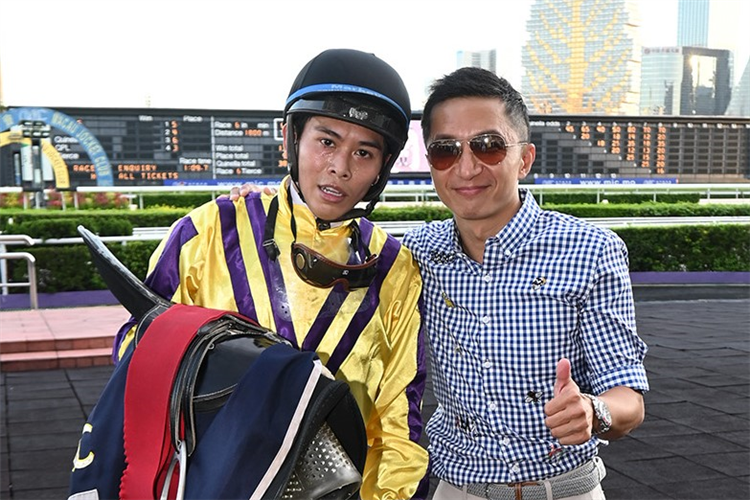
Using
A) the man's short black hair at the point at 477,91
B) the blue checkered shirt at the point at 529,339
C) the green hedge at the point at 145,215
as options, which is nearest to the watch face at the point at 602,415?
the blue checkered shirt at the point at 529,339

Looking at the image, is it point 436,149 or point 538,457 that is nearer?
point 538,457

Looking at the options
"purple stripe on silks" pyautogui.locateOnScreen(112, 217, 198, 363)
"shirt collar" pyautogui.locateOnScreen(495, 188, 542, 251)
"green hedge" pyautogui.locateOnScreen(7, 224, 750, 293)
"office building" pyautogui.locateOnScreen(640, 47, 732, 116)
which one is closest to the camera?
"purple stripe on silks" pyautogui.locateOnScreen(112, 217, 198, 363)

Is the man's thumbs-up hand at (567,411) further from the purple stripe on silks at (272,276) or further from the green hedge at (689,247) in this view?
the green hedge at (689,247)

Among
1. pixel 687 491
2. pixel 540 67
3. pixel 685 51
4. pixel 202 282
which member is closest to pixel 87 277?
pixel 687 491

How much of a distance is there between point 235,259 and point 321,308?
24 cm

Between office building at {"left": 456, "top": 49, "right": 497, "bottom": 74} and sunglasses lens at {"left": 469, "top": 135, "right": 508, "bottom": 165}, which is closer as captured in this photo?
sunglasses lens at {"left": 469, "top": 135, "right": 508, "bottom": 165}

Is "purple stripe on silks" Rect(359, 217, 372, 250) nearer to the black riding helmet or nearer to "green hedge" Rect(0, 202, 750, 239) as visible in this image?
the black riding helmet

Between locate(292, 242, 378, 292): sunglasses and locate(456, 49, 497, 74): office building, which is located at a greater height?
locate(456, 49, 497, 74): office building

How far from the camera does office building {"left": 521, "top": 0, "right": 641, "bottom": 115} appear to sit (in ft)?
388

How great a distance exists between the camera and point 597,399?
67.1 inches

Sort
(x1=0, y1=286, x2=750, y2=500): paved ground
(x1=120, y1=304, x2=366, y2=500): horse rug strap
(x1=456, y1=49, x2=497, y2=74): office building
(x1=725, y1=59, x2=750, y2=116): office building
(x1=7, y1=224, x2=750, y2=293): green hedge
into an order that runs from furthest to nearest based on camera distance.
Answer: (x1=725, y1=59, x2=750, y2=116): office building → (x1=456, y1=49, x2=497, y2=74): office building → (x1=7, y1=224, x2=750, y2=293): green hedge → (x1=0, y1=286, x2=750, y2=500): paved ground → (x1=120, y1=304, x2=366, y2=500): horse rug strap

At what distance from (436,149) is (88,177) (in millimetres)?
21751

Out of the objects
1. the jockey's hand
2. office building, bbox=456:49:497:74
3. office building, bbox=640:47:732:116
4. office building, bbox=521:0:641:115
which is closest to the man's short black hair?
the jockey's hand

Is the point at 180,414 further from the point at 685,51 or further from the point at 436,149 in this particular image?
the point at 685,51
